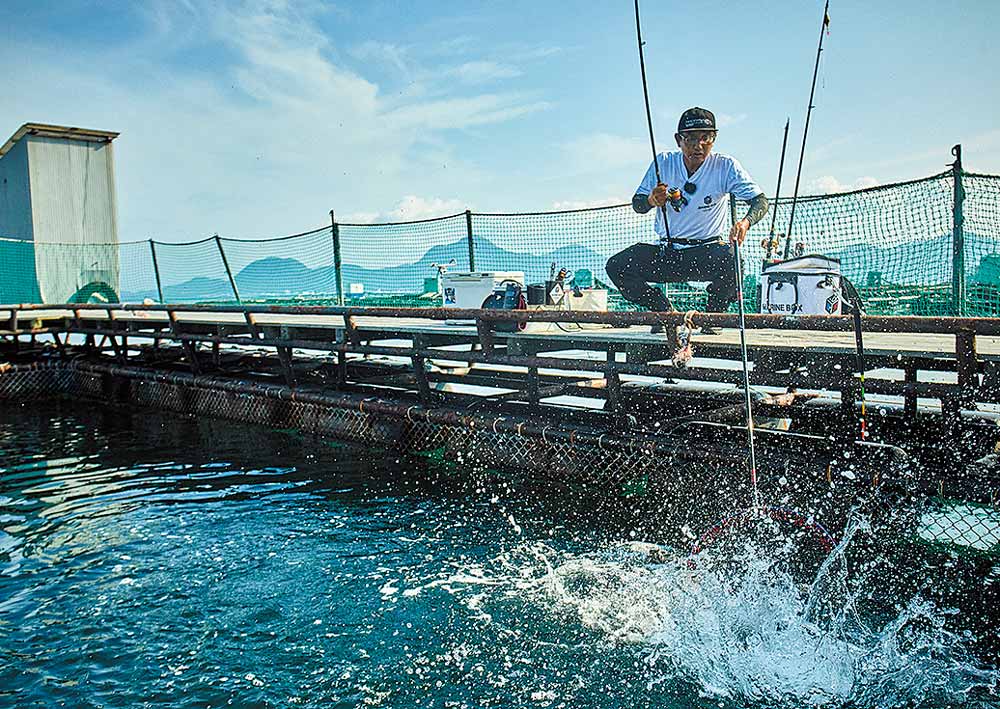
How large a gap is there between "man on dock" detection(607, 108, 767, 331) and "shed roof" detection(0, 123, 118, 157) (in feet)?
52.2

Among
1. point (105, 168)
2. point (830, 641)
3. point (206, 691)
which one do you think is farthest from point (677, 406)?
point (105, 168)

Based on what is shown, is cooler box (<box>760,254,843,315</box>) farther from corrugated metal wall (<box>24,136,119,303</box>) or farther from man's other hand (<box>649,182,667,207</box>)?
corrugated metal wall (<box>24,136,119,303</box>)

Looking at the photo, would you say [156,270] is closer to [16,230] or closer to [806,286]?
[16,230]

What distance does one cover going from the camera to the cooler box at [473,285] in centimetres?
894

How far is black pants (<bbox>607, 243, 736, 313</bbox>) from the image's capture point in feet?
19.4

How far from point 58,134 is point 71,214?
1.80m

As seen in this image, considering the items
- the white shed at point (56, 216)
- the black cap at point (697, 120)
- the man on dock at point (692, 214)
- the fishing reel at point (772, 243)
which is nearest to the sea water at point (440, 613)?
the man on dock at point (692, 214)

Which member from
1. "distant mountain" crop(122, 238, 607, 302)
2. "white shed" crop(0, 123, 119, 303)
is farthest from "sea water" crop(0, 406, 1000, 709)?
"white shed" crop(0, 123, 119, 303)

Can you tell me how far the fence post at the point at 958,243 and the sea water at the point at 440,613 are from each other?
308 cm

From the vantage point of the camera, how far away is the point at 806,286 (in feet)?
19.2

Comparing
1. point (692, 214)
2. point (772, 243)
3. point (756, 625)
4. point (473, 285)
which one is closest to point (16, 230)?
point (473, 285)

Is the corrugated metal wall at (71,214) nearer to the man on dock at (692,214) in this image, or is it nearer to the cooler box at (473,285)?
the cooler box at (473,285)

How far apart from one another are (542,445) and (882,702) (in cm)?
335

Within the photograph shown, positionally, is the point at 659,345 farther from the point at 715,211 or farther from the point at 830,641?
the point at 830,641
